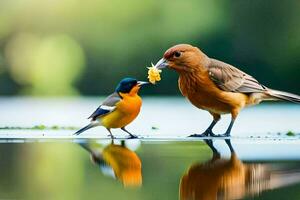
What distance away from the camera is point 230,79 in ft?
9.61

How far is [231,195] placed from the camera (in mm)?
1809

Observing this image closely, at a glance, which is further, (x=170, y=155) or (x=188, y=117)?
(x=188, y=117)

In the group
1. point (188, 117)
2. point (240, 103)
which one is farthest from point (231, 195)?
point (188, 117)

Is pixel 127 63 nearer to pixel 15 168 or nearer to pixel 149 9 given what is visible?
pixel 149 9

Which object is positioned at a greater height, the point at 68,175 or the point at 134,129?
the point at 68,175

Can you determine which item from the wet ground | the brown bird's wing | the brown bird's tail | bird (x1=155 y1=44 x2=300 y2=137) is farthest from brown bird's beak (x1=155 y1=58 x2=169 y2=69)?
the brown bird's tail

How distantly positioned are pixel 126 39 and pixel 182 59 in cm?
206

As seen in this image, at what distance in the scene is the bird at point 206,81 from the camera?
2848 millimetres

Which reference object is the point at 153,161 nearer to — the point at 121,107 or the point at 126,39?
the point at 121,107

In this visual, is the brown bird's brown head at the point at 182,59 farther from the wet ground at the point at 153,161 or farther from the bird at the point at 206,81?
the wet ground at the point at 153,161

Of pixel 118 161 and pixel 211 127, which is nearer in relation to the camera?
pixel 118 161

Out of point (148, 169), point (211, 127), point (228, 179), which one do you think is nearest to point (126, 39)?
point (211, 127)

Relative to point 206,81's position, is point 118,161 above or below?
below

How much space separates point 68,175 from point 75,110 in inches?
99.1
